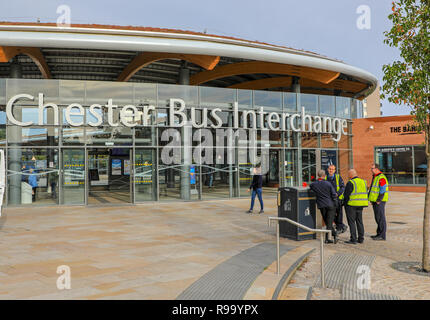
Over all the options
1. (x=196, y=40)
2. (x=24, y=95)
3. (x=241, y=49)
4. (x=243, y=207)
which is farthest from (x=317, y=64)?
(x=24, y=95)

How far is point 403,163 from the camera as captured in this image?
77.0ft

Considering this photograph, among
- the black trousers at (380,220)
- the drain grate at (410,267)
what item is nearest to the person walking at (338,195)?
the black trousers at (380,220)

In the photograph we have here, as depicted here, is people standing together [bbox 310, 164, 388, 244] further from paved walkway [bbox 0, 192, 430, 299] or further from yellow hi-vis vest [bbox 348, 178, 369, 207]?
paved walkway [bbox 0, 192, 430, 299]

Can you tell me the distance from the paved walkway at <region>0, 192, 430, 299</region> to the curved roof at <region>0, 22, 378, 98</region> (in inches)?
260

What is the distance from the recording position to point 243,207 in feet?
51.2

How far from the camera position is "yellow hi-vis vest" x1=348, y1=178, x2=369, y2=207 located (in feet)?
28.2

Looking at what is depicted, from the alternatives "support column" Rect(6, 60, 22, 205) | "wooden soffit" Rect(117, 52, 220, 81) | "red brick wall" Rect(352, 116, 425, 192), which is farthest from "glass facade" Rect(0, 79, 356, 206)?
"red brick wall" Rect(352, 116, 425, 192)

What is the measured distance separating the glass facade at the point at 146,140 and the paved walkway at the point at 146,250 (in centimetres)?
254

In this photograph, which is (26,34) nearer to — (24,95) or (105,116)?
(24,95)

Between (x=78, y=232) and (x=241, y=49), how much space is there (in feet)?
35.9

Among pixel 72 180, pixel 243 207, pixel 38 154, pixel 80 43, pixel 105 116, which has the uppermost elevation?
pixel 80 43

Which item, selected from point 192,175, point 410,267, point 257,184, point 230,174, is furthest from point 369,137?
point 410,267

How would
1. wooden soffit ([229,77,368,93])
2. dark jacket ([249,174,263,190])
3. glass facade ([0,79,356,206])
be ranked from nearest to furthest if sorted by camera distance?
1. dark jacket ([249,174,263,190])
2. glass facade ([0,79,356,206])
3. wooden soffit ([229,77,368,93])

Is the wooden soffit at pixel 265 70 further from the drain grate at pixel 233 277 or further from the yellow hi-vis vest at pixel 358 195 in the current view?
the drain grate at pixel 233 277
